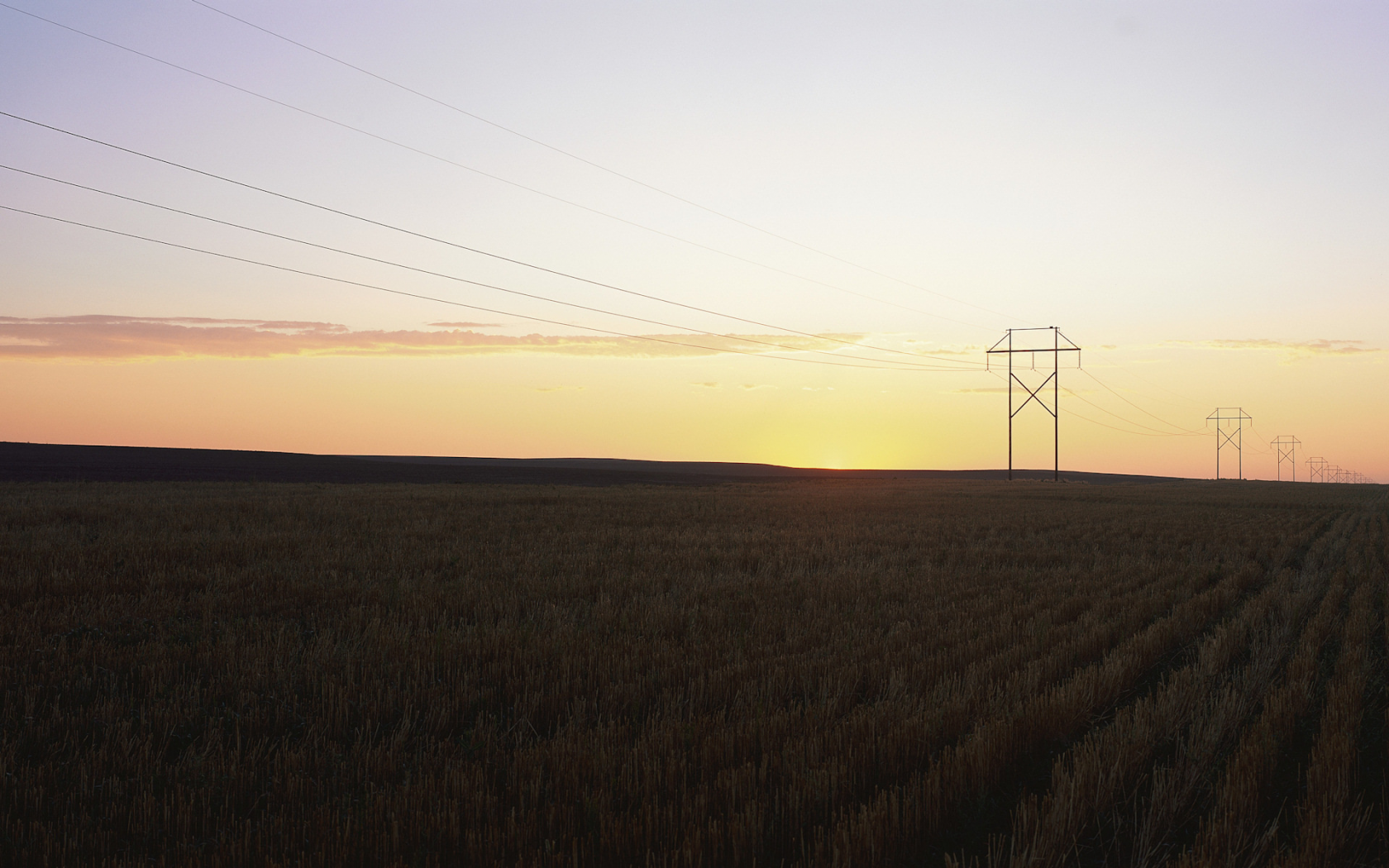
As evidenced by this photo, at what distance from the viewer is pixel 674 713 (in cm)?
645

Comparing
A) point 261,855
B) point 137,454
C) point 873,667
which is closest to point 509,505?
point 873,667

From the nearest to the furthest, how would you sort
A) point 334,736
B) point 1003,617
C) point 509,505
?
point 334,736
point 1003,617
point 509,505

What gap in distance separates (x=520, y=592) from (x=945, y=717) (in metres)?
7.46

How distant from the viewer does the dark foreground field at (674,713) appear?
4281 mm

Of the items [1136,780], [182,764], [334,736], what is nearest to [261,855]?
[182,764]

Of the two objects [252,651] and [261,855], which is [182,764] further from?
[252,651]

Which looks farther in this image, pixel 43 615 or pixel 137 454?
pixel 137 454

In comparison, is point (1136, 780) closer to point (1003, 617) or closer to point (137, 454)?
point (1003, 617)

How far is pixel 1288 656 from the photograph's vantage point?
28.1ft

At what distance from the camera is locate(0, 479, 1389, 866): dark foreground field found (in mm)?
4281

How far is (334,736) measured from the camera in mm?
6004

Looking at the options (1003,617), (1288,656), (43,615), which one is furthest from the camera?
(1003,617)

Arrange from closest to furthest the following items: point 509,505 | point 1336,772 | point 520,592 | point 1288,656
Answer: point 1336,772, point 1288,656, point 520,592, point 509,505

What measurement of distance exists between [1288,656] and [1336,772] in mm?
4205
